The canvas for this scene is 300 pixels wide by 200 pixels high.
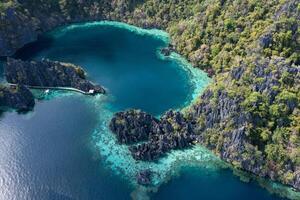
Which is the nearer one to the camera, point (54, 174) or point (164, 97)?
point (54, 174)

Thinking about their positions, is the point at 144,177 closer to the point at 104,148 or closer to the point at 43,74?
the point at 104,148

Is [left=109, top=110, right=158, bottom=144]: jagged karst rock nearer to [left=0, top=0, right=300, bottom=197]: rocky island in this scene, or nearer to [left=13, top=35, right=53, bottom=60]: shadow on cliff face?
[left=0, top=0, right=300, bottom=197]: rocky island

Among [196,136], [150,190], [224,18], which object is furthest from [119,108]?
[224,18]

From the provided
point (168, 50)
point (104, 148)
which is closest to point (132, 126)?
point (104, 148)

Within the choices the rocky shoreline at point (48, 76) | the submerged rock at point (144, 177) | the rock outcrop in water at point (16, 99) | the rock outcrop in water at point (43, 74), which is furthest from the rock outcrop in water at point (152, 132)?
the rock outcrop in water at point (16, 99)

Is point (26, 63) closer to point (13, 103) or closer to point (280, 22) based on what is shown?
point (13, 103)

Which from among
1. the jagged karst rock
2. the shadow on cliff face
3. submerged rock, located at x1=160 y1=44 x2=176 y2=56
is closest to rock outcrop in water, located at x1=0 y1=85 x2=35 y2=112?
the jagged karst rock
